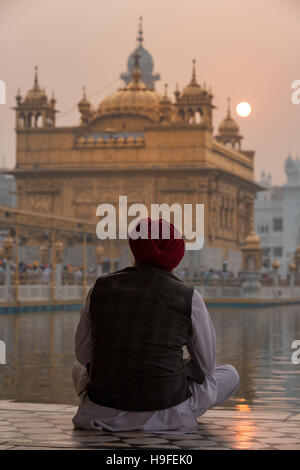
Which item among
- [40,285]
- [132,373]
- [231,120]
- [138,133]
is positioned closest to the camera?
[132,373]

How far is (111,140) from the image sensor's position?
41.0 metres

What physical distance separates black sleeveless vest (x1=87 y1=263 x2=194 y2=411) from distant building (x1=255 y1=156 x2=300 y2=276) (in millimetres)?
59488

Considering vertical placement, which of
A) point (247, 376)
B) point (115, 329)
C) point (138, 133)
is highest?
point (138, 133)

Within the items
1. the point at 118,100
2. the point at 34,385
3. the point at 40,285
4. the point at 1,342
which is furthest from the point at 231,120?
the point at 34,385

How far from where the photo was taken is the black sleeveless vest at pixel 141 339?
4164mm

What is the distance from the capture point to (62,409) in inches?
198

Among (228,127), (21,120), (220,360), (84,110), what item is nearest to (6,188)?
(228,127)

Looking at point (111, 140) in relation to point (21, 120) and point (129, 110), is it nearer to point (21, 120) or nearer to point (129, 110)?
point (129, 110)

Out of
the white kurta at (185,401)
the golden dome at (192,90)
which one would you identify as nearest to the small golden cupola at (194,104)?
the golden dome at (192,90)

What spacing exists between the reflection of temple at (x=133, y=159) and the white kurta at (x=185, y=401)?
3320 centimetres

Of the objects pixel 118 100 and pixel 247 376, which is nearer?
pixel 247 376

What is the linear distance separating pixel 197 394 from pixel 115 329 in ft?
1.39

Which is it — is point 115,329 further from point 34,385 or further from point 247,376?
point 247,376

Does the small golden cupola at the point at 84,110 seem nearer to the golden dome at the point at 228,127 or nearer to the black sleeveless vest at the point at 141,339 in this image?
the golden dome at the point at 228,127
